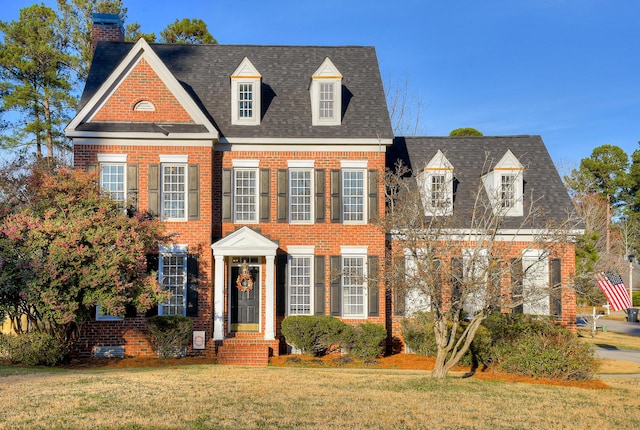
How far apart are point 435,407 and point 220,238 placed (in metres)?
10.5

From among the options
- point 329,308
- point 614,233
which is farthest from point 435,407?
point 614,233

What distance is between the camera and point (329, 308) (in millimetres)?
20359

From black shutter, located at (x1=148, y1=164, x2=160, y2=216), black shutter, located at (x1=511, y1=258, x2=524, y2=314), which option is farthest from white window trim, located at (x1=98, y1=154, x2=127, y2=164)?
black shutter, located at (x1=511, y1=258, x2=524, y2=314)

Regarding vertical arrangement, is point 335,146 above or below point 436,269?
above

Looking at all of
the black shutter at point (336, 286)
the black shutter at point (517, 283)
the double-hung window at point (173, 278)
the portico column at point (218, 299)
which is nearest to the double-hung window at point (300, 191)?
the black shutter at point (336, 286)

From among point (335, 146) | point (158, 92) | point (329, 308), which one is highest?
point (158, 92)

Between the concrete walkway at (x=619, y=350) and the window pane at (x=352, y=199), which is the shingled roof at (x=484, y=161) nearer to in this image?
the window pane at (x=352, y=199)

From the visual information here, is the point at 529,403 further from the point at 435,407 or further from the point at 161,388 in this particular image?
the point at 161,388

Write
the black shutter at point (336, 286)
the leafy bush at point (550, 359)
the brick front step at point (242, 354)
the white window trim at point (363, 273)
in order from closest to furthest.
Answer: the leafy bush at point (550, 359), the brick front step at point (242, 354), the black shutter at point (336, 286), the white window trim at point (363, 273)

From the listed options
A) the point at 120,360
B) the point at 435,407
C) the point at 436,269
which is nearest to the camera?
the point at 435,407

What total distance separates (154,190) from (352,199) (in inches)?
247

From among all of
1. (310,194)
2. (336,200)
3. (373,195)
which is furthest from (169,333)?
(373,195)

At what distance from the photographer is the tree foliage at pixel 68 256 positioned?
15.9 metres

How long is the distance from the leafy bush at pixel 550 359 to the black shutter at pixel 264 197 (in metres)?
8.44
